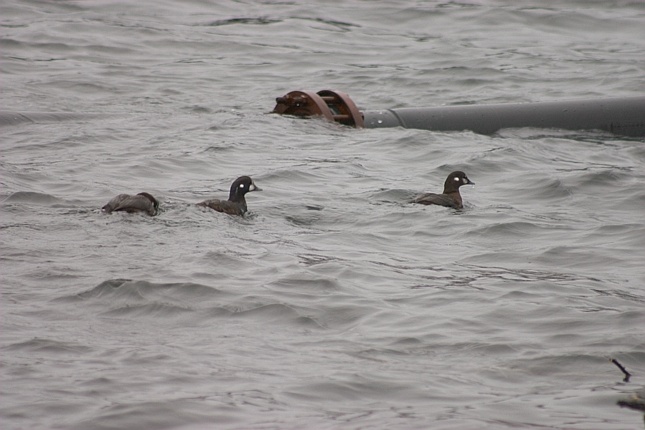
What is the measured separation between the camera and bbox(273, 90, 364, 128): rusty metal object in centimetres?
1614

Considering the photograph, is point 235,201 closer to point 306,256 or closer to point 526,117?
point 306,256

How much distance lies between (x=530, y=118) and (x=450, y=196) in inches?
164

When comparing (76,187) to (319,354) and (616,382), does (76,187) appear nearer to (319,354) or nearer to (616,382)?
(319,354)

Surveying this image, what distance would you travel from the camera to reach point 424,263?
10.3 meters

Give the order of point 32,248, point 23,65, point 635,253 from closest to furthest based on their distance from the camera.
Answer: point 32,248, point 635,253, point 23,65

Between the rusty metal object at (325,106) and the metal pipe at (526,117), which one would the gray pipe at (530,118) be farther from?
the rusty metal object at (325,106)

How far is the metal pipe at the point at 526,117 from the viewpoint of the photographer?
53.5 feet

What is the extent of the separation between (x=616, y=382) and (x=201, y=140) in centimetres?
926

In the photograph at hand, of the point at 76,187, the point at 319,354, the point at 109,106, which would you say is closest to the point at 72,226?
the point at 76,187

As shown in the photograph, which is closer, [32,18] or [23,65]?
[23,65]

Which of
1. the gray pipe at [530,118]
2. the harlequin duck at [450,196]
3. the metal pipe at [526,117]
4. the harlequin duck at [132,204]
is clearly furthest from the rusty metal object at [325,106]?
the harlequin duck at [132,204]

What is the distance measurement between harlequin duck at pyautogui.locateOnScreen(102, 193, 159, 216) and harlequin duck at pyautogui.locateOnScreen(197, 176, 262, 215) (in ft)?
1.99

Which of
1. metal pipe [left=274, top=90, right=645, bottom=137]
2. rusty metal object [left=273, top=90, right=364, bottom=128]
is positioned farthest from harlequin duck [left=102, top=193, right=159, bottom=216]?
metal pipe [left=274, top=90, right=645, bottom=137]

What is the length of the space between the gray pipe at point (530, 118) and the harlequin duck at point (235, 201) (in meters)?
4.63
